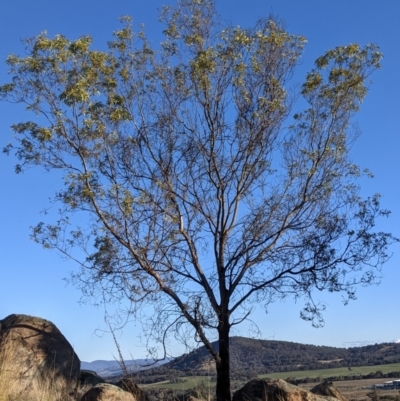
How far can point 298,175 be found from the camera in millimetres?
16078

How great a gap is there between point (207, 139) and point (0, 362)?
24.9 ft

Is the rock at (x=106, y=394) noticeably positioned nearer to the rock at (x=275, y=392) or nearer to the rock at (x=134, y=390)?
the rock at (x=134, y=390)

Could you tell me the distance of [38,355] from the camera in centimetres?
1355

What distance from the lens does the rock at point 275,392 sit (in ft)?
35.1

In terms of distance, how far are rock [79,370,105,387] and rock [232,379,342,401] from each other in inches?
163

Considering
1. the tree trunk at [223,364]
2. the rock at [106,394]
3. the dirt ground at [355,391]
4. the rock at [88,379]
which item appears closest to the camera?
the rock at [106,394]

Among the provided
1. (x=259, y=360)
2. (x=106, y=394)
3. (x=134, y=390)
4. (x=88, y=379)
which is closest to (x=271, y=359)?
(x=259, y=360)

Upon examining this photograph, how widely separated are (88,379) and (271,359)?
10.7m

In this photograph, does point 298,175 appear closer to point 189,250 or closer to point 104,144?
point 189,250

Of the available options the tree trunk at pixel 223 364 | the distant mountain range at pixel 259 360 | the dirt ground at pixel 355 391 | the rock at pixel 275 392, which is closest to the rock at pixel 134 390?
the distant mountain range at pixel 259 360

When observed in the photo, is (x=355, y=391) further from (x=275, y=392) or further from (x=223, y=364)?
(x=275, y=392)

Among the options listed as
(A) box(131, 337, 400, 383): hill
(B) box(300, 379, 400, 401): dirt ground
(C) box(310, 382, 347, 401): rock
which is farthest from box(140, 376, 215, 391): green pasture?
(B) box(300, 379, 400, 401): dirt ground

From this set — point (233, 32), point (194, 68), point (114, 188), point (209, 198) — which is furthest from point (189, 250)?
point (233, 32)

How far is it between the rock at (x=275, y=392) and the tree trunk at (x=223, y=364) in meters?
2.39
